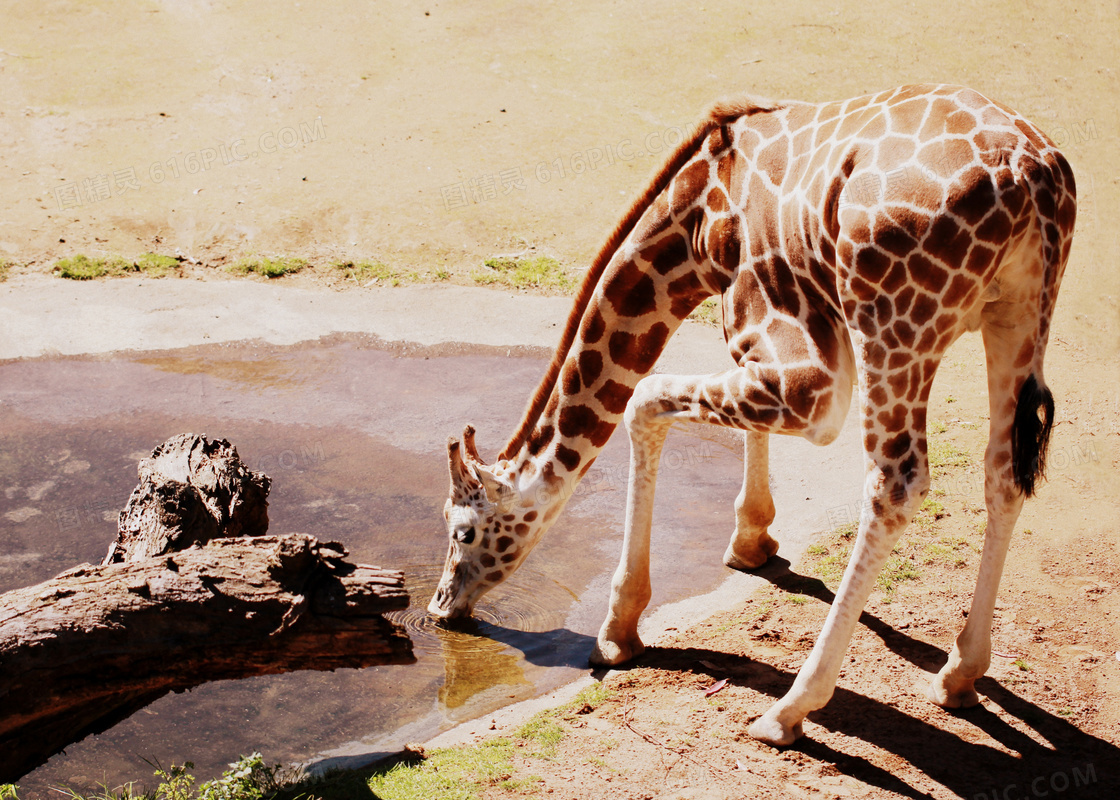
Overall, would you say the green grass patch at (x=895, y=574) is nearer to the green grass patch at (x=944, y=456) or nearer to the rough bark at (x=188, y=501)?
the green grass patch at (x=944, y=456)

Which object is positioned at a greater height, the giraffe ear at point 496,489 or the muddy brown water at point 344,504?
the giraffe ear at point 496,489

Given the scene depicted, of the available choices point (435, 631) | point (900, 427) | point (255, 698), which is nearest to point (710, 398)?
point (900, 427)

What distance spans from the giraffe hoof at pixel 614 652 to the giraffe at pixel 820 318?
1 cm

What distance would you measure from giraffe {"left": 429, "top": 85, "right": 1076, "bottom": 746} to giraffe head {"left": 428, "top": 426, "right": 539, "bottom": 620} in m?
0.01

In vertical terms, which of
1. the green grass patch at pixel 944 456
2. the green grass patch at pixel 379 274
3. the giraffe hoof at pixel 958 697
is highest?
the green grass patch at pixel 379 274

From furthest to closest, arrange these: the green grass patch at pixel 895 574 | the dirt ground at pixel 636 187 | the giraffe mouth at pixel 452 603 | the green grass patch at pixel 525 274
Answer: the green grass patch at pixel 525 274 → the green grass patch at pixel 895 574 → the giraffe mouth at pixel 452 603 → the dirt ground at pixel 636 187

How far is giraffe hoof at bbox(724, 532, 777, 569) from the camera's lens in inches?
267

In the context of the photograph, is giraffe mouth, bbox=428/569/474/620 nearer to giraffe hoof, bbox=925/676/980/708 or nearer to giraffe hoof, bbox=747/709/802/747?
giraffe hoof, bbox=747/709/802/747

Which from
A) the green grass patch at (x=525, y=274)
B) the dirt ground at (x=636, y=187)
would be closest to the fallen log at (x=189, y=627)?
the dirt ground at (x=636, y=187)

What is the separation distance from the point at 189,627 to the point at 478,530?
1.97 m

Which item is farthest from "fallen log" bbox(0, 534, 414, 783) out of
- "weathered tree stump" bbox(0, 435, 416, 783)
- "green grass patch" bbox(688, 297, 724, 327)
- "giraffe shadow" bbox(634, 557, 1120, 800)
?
"green grass patch" bbox(688, 297, 724, 327)

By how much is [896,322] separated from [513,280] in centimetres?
713

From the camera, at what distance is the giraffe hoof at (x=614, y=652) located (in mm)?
5816

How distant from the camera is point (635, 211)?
5570 millimetres
